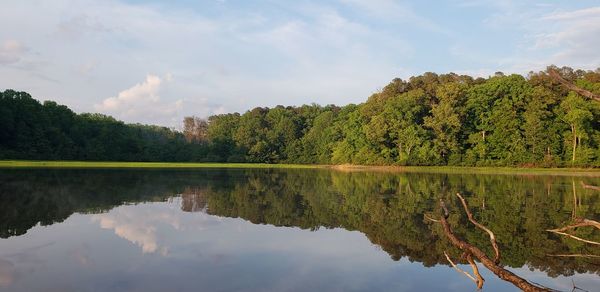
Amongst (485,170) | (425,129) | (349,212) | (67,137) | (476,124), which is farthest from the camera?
(67,137)

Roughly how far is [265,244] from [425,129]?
190ft

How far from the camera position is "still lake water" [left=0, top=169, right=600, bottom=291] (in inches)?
313

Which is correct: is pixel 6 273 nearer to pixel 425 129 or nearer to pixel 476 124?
pixel 425 129

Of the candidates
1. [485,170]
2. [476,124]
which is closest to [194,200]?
[485,170]

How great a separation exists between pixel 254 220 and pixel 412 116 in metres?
53.9

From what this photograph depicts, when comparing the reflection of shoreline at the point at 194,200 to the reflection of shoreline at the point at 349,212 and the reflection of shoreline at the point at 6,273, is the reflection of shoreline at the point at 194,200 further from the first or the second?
the reflection of shoreline at the point at 6,273

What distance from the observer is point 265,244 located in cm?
1120

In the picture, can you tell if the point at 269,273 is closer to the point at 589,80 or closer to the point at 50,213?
the point at 50,213

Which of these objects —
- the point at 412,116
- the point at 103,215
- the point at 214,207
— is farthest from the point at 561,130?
the point at 103,215

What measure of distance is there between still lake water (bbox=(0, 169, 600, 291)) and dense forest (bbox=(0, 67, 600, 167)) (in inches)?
1615

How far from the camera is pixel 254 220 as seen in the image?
15.0 meters

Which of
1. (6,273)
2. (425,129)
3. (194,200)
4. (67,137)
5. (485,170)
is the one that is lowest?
(485,170)

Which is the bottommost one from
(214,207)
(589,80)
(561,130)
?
(214,207)

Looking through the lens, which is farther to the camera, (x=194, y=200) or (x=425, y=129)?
(x=425, y=129)
